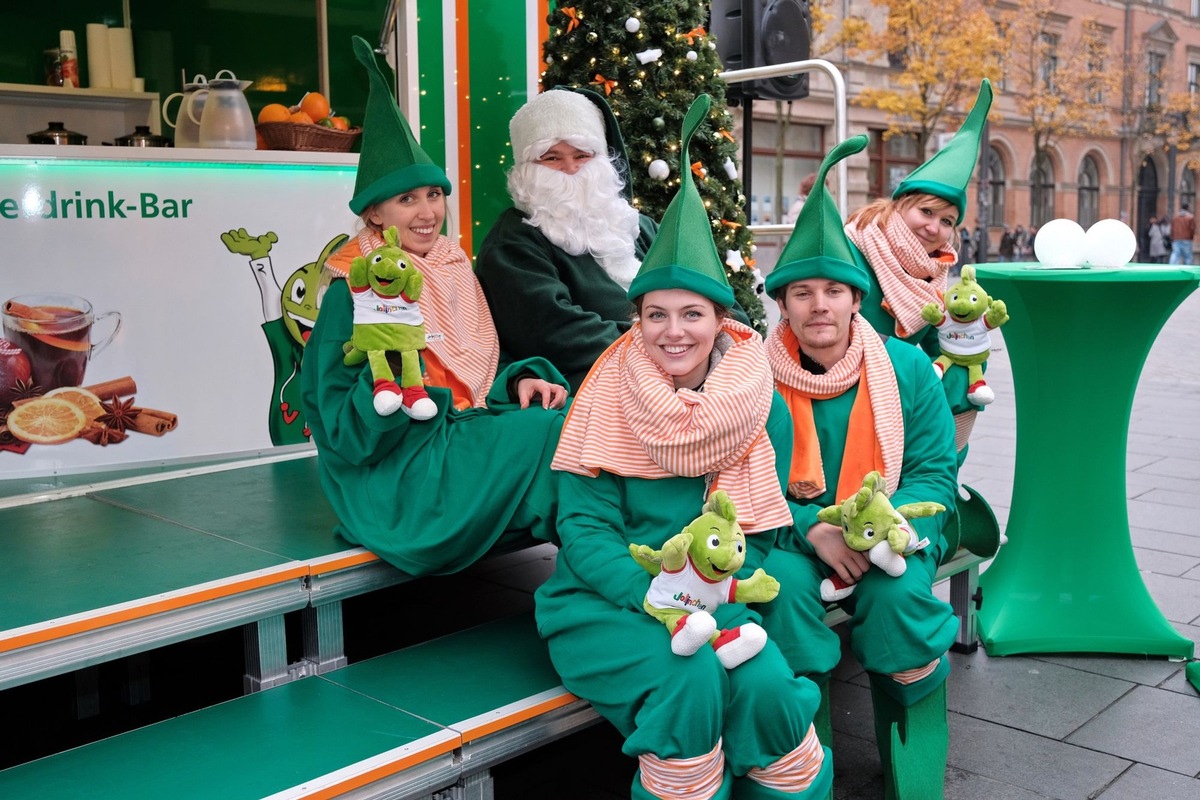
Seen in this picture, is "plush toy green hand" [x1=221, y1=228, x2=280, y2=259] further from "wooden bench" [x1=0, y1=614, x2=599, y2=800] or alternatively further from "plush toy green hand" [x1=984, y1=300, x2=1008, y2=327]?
"plush toy green hand" [x1=984, y1=300, x2=1008, y2=327]

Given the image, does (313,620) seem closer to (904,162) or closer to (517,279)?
(517,279)

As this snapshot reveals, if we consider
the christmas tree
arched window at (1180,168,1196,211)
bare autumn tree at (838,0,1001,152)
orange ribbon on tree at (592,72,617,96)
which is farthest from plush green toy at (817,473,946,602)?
arched window at (1180,168,1196,211)

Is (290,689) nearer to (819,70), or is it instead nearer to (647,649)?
(647,649)

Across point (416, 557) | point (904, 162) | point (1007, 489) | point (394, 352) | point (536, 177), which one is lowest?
point (1007, 489)

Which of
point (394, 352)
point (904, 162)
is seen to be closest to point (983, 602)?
point (394, 352)

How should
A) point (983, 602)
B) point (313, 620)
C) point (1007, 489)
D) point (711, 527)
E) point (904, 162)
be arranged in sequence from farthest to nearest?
point (904, 162), point (1007, 489), point (983, 602), point (313, 620), point (711, 527)

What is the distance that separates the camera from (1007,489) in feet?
20.4

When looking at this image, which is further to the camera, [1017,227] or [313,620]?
[1017,227]

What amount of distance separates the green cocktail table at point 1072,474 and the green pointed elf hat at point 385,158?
6.14 feet

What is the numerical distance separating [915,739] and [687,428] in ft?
3.32

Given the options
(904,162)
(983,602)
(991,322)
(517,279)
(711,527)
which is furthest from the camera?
(904,162)

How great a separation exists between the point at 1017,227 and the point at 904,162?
3.10 metres

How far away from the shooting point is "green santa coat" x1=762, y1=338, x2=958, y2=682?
2.71 metres

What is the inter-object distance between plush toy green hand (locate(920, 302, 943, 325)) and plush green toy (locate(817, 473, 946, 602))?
85cm
